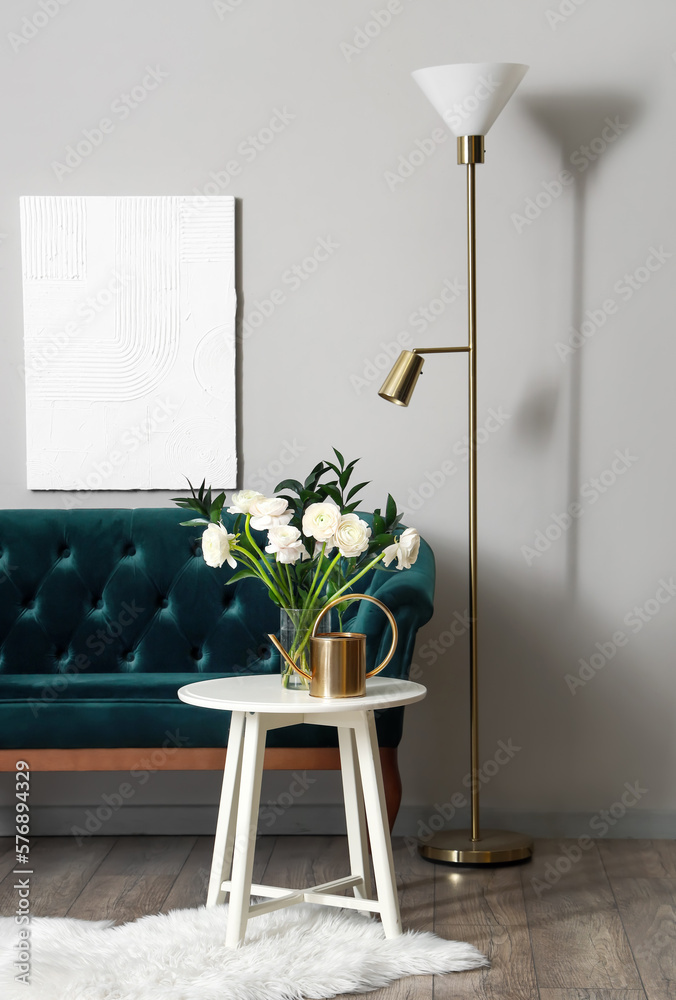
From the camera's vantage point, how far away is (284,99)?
10.0ft

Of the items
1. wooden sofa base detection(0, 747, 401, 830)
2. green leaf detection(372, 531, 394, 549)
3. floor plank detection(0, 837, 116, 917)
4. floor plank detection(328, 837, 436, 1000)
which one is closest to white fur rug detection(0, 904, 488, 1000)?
floor plank detection(328, 837, 436, 1000)

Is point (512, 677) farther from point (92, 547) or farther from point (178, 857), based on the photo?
point (92, 547)

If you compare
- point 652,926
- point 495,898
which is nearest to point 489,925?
point 495,898

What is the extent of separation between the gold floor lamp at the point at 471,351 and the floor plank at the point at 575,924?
0.12m

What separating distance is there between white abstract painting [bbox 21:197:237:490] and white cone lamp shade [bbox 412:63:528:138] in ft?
2.36

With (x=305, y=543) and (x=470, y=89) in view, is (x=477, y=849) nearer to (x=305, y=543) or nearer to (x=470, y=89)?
(x=305, y=543)

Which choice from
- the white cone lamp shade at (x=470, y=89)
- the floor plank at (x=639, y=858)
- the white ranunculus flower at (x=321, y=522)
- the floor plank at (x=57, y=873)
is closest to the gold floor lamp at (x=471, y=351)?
the white cone lamp shade at (x=470, y=89)

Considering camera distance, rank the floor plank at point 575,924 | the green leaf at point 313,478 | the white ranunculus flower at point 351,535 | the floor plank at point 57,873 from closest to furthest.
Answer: the floor plank at point 575,924, the white ranunculus flower at point 351,535, the green leaf at point 313,478, the floor plank at point 57,873

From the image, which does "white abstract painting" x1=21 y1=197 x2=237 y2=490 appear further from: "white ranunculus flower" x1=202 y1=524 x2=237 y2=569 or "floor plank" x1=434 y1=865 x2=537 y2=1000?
"floor plank" x1=434 y1=865 x2=537 y2=1000

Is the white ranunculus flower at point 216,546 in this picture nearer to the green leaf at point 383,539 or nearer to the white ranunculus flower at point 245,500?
the white ranunculus flower at point 245,500

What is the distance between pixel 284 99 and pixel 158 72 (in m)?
0.38

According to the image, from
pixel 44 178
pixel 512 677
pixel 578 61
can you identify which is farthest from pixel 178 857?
pixel 578 61

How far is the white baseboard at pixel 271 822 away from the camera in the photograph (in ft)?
9.88

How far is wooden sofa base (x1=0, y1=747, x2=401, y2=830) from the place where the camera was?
246cm
